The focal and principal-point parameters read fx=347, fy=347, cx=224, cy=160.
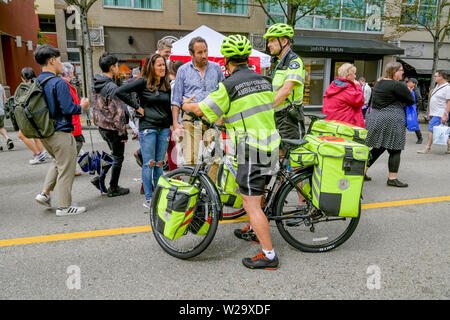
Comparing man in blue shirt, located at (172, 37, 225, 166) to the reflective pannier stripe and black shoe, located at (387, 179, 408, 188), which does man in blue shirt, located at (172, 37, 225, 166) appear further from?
black shoe, located at (387, 179, 408, 188)

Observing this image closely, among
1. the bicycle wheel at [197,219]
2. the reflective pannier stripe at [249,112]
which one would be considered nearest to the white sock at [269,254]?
the bicycle wheel at [197,219]

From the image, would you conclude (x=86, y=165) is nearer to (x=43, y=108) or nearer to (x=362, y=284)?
(x=43, y=108)

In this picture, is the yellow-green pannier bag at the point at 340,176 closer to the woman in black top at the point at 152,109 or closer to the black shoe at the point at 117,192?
the woman in black top at the point at 152,109

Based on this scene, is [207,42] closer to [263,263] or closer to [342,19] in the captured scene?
[263,263]

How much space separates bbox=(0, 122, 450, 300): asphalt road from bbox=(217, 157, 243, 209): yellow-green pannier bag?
469 millimetres

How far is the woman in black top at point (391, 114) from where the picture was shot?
5324mm

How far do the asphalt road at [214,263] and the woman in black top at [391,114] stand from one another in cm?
112

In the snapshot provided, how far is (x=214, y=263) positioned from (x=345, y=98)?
10.7 feet

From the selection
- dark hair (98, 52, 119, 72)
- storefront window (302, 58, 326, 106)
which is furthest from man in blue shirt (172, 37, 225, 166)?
storefront window (302, 58, 326, 106)

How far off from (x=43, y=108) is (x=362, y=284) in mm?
3735

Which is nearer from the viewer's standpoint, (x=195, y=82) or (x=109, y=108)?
(x=195, y=82)

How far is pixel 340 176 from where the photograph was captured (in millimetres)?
2941

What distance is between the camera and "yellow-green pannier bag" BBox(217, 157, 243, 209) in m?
3.29

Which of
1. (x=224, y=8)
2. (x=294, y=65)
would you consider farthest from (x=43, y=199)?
(x=224, y=8)
